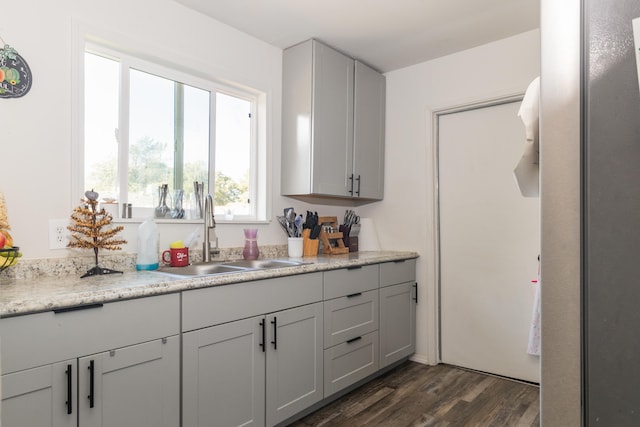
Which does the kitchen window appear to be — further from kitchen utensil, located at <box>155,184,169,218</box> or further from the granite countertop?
the granite countertop

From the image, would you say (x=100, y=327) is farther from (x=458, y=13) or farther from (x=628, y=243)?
(x=458, y=13)

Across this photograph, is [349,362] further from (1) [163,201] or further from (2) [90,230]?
(2) [90,230]

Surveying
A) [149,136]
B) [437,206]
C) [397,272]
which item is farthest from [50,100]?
[437,206]

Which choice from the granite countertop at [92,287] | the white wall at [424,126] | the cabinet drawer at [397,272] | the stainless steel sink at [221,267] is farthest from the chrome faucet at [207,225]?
the white wall at [424,126]

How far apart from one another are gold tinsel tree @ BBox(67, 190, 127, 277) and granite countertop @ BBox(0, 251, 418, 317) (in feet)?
0.44

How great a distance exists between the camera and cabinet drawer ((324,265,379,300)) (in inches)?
90.0

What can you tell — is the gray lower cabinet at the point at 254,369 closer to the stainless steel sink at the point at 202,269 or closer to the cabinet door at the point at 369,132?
the stainless steel sink at the point at 202,269

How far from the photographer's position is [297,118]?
2814 mm

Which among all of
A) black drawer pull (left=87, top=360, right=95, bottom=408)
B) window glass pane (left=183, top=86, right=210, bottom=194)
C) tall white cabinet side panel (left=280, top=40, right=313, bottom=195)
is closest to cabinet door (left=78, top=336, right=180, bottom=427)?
black drawer pull (left=87, top=360, right=95, bottom=408)

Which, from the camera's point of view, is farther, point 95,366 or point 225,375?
point 225,375

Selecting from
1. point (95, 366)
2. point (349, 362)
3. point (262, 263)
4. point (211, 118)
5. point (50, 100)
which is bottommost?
point (349, 362)

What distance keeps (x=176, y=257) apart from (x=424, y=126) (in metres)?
2.14

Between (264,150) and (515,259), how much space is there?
1936mm

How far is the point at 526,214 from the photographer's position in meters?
2.71
